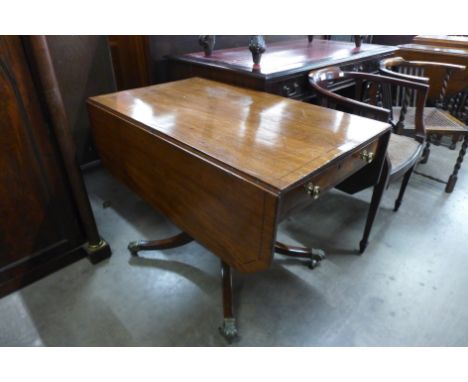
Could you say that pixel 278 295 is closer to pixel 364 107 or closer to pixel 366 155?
pixel 366 155

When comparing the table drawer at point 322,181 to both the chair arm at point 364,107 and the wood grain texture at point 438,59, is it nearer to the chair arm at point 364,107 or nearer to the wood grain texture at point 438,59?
the chair arm at point 364,107

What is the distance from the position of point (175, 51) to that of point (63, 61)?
667mm

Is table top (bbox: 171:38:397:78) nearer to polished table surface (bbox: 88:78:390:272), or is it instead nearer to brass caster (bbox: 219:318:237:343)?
polished table surface (bbox: 88:78:390:272)

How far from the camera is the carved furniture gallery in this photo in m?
0.87

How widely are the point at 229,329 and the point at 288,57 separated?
147 cm

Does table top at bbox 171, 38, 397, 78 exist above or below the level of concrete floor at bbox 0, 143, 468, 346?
above

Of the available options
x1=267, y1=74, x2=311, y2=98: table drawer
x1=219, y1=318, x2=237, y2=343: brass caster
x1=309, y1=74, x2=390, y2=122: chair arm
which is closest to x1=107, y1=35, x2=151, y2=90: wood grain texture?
x1=267, y1=74, x2=311, y2=98: table drawer

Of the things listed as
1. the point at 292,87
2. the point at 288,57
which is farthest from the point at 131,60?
the point at 292,87

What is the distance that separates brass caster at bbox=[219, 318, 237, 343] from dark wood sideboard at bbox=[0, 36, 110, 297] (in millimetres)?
687

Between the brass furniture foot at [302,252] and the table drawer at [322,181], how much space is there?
1.83 feet

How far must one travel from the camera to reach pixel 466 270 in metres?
1.53

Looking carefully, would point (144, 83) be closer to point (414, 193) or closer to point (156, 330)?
point (156, 330)

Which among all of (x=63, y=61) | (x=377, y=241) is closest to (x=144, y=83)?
(x=63, y=61)

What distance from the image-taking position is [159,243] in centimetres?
152
